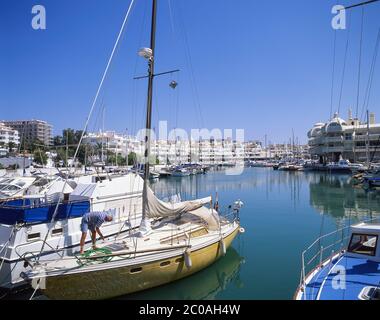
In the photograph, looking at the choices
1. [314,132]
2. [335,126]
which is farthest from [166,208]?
[314,132]

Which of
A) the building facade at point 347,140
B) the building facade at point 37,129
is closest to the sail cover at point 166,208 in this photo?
the building facade at point 347,140

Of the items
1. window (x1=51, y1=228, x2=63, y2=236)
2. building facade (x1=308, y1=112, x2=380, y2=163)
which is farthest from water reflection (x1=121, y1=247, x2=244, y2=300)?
building facade (x1=308, y1=112, x2=380, y2=163)

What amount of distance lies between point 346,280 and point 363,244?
1.85m

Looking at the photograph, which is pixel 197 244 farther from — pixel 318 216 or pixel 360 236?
pixel 318 216

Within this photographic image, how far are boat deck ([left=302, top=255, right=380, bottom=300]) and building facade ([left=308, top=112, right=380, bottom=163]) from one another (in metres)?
73.6

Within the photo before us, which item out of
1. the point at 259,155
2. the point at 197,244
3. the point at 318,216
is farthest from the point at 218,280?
the point at 259,155

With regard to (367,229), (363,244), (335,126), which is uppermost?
(335,126)

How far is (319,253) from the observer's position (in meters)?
13.2

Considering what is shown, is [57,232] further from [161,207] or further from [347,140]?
[347,140]

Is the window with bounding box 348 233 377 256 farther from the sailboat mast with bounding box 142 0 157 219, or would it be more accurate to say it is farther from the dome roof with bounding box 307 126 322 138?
the dome roof with bounding box 307 126 322 138

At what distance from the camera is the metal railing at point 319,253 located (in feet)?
27.4

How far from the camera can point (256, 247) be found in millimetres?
15711

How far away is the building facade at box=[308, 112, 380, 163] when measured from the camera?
7726 cm
